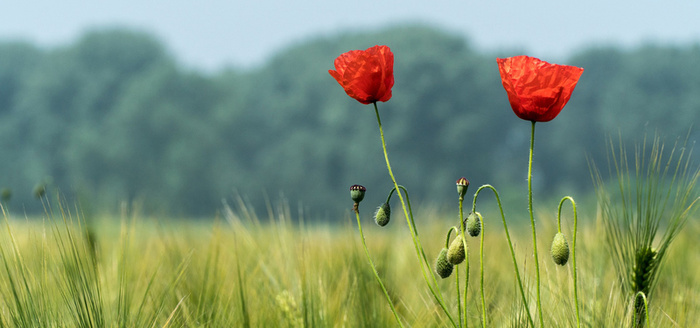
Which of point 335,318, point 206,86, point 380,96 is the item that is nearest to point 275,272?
point 335,318

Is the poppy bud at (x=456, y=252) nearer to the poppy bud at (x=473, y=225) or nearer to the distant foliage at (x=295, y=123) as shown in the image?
the poppy bud at (x=473, y=225)

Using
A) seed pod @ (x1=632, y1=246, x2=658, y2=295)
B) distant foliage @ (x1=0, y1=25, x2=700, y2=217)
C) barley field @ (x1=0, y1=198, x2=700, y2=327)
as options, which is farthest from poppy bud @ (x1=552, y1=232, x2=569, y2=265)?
distant foliage @ (x1=0, y1=25, x2=700, y2=217)

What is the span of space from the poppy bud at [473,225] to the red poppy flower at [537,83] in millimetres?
189

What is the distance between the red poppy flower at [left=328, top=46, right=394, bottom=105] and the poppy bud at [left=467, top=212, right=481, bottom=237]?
0.27 meters

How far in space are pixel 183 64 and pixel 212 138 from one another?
291cm

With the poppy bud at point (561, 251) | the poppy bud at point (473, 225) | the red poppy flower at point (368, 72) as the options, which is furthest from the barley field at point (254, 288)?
the red poppy flower at point (368, 72)

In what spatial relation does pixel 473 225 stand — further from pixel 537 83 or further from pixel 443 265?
pixel 537 83

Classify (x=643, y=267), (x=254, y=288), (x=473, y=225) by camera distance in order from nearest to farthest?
1. (x=473, y=225)
2. (x=643, y=267)
3. (x=254, y=288)

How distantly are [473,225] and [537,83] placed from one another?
0.26 meters

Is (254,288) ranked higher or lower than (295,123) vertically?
lower

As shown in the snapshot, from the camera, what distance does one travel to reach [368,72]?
1129 mm

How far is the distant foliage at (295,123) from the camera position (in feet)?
53.0

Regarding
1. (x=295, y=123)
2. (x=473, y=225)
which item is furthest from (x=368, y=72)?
(x=295, y=123)

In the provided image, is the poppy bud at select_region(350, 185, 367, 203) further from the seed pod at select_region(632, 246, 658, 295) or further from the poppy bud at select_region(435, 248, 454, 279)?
the seed pod at select_region(632, 246, 658, 295)
